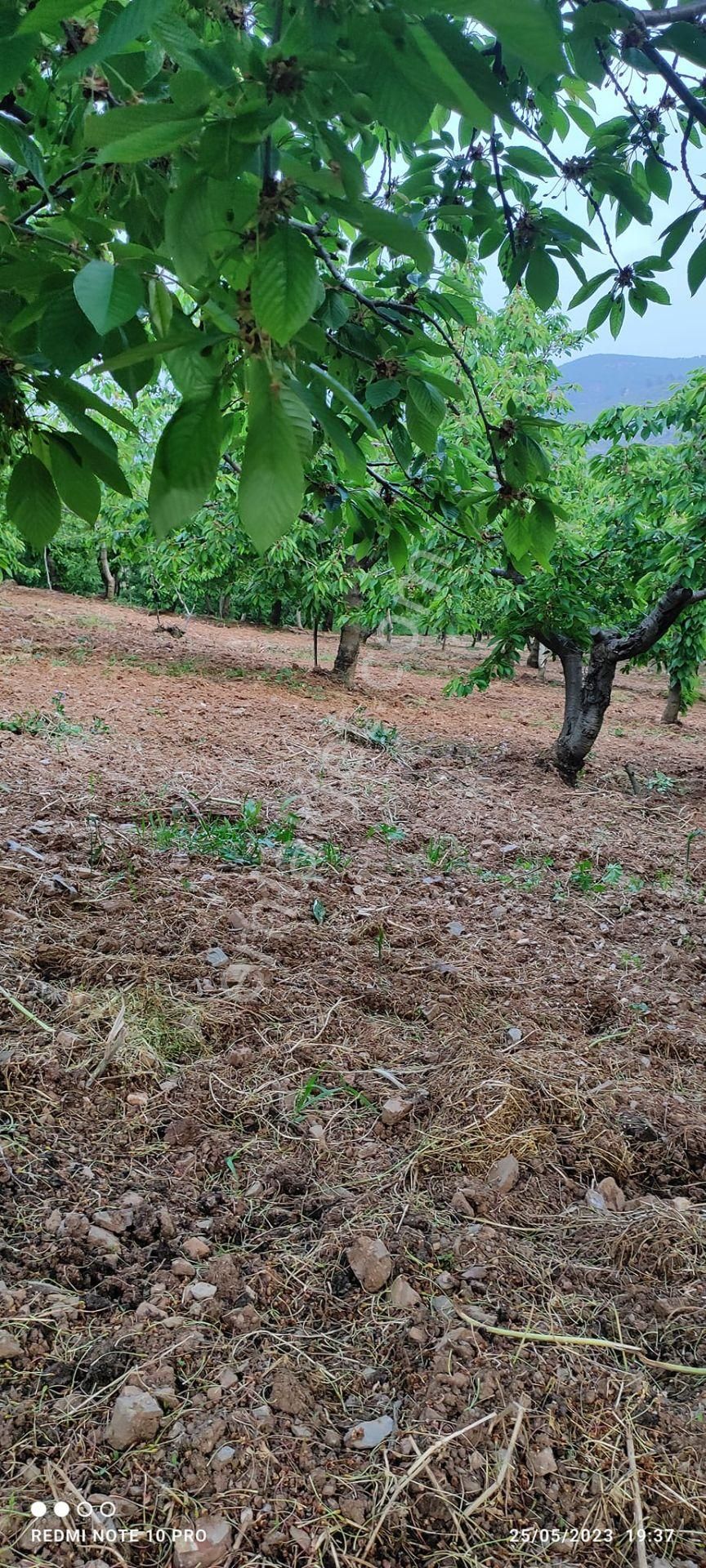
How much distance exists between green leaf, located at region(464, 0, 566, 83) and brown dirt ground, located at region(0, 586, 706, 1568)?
1466mm

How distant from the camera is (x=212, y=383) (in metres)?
0.73

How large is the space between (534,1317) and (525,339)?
36.4 ft

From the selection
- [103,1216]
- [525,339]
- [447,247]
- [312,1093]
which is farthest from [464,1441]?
[525,339]

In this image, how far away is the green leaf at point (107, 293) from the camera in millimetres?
667

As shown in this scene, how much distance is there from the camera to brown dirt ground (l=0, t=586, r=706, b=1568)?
1004 mm

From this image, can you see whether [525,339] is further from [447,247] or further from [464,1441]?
[464,1441]

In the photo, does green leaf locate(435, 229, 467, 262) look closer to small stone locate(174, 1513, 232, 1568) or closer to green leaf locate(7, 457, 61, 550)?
green leaf locate(7, 457, 61, 550)

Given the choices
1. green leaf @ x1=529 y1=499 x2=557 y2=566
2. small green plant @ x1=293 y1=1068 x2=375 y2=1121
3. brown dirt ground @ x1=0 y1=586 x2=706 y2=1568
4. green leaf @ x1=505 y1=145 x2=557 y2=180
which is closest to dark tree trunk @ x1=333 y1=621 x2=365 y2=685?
brown dirt ground @ x1=0 y1=586 x2=706 y2=1568

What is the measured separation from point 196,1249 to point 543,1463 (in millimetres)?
618

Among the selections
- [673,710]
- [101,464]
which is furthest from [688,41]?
[673,710]

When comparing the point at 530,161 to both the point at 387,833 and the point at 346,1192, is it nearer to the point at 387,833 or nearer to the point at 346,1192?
the point at 346,1192

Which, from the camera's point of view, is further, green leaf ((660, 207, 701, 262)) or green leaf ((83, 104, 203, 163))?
green leaf ((660, 207, 701, 262))

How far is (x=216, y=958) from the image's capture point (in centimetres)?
235

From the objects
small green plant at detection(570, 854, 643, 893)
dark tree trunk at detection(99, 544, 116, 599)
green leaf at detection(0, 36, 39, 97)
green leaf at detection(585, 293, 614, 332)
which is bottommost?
small green plant at detection(570, 854, 643, 893)
